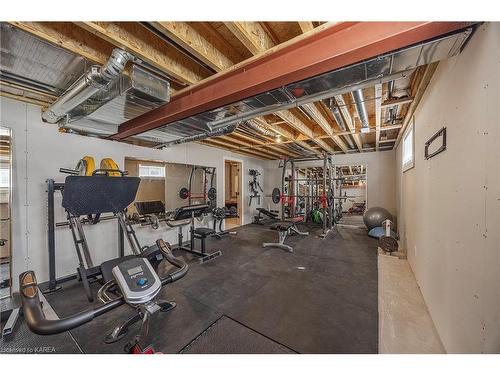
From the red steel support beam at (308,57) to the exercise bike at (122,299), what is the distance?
5.29 feet

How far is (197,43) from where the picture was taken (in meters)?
1.63

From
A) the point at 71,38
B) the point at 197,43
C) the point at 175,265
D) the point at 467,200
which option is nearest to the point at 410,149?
the point at 467,200

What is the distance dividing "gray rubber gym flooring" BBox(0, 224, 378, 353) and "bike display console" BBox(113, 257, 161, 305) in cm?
71

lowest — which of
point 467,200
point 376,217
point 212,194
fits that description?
point 376,217

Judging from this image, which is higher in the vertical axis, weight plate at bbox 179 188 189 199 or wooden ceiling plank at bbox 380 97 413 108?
wooden ceiling plank at bbox 380 97 413 108

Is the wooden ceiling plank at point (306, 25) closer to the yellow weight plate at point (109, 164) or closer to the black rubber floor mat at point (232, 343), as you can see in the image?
the black rubber floor mat at point (232, 343)

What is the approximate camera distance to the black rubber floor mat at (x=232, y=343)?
161 cm

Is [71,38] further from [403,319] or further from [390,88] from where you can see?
[403,319]

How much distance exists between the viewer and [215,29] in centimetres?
172

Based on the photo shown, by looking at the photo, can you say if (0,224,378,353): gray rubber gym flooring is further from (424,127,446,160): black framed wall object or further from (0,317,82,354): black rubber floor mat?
(424,127,446,160): black framed wall object

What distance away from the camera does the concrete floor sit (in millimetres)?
1640

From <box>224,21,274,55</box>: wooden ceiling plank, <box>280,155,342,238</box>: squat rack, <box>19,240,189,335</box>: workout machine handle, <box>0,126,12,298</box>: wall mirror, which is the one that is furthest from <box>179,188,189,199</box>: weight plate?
<box>224,21,274,55</box>: wooden ceiling plank

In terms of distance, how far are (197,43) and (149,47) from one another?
462mm
